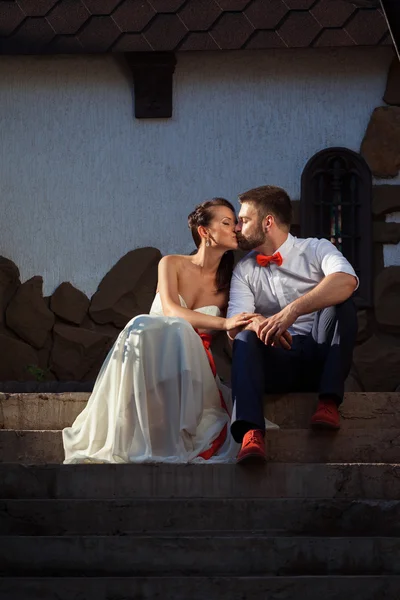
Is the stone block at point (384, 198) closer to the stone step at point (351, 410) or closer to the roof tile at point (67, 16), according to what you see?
the roof tile at point (67, 16)

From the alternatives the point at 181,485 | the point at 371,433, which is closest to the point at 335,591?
the point at 181,485

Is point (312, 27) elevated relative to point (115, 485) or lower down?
elevated

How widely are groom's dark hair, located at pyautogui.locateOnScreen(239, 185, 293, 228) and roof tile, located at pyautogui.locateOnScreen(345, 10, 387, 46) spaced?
268 centimetres

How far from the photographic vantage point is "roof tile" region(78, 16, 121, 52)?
977cm

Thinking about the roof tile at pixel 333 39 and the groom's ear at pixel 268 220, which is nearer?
the groom's ear at pixel 268 220

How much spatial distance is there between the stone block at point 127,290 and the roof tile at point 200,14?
4.72 feet

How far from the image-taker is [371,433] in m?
6.62

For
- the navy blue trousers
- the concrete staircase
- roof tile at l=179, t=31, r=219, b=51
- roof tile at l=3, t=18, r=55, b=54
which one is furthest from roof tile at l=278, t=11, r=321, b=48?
the concrete staircase

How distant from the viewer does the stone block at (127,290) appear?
384 inches

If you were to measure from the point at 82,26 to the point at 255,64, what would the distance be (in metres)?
1.13

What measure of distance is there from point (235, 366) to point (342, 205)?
3591 millimetres

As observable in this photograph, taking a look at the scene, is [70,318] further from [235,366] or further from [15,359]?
[235,366]

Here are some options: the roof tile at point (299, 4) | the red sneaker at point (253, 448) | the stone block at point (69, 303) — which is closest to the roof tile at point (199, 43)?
the roof tile at point (299, 4)

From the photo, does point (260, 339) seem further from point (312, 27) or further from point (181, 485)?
point (312, 27)
